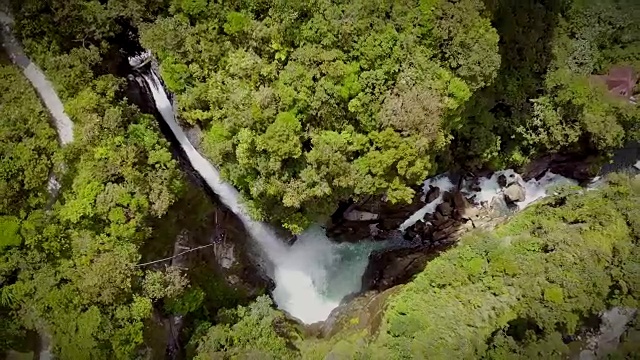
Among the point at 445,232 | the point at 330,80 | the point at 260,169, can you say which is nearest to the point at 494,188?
the point at 445,232

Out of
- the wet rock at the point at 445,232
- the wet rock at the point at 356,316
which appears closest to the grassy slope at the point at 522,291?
the wet rock at the point at 356,316

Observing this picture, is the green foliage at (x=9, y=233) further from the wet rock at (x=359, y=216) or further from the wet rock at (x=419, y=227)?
the wet rock at (x=419, y=227)

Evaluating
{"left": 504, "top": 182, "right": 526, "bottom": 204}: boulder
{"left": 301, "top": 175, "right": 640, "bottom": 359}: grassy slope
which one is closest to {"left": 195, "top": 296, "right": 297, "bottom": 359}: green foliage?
{"left": 301, "top": 175, "right": 640, "bottom": 359}: grassy slope

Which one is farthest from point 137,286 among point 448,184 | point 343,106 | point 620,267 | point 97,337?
point 620,267

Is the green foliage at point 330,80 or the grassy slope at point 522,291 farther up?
the green foliage at point 330,80

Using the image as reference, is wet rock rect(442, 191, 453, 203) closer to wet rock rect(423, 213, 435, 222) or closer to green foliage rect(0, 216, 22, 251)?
wet rock rect(423, 213, 435, 222)

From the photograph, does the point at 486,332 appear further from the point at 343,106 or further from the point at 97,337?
the point at 97,337

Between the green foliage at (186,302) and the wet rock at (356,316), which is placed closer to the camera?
the green foliage at (186,302)
